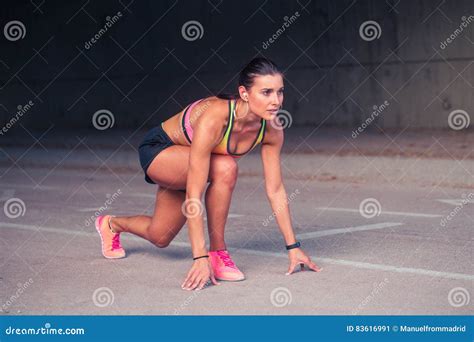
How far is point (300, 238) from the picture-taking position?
791cm

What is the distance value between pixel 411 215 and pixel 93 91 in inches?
489

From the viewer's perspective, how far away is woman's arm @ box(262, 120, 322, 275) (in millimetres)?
6309

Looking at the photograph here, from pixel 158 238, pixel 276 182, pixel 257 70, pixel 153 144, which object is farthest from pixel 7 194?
pixel 257 70

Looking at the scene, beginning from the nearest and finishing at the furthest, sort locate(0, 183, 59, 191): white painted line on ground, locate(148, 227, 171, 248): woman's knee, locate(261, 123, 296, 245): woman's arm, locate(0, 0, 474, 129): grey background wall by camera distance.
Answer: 1. locate(261, 123, 296, 245): woman's arm
2. locate(148, 227, 171, 248): woman's knee
3. locate(0, 183, 59, 191): white painted line on ground
4. locate(0, 0, 474, 129): grey background wall

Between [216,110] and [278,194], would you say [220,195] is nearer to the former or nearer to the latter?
[278,194]

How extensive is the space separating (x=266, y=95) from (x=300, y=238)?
7.48 ft

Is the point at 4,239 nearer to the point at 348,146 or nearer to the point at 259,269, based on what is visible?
the point at 259,269

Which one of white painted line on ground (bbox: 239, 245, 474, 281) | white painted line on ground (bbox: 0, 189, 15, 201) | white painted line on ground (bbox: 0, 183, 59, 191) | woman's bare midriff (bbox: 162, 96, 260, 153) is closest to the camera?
woman's bare midriff (bbox: 162, 96, 260, 153)

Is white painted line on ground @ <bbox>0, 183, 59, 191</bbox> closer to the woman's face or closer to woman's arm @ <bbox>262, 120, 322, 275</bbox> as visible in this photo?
woman's arm @ <bbox>262, 120, 322, 275</bbox>

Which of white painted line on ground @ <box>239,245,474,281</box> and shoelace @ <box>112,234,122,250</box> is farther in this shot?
shoelace @ <box>112,234,122,250</box>

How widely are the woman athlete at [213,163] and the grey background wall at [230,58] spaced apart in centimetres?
940

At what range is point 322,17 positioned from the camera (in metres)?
16.8

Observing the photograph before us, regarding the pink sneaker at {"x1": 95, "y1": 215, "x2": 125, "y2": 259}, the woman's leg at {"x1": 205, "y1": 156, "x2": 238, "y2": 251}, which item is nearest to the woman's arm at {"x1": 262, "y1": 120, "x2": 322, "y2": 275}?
the woman's leg at {"x1": 205, "y1": 156, "x2": 238, "y2": 251}

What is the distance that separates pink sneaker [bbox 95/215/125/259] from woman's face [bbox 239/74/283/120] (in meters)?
1.79
